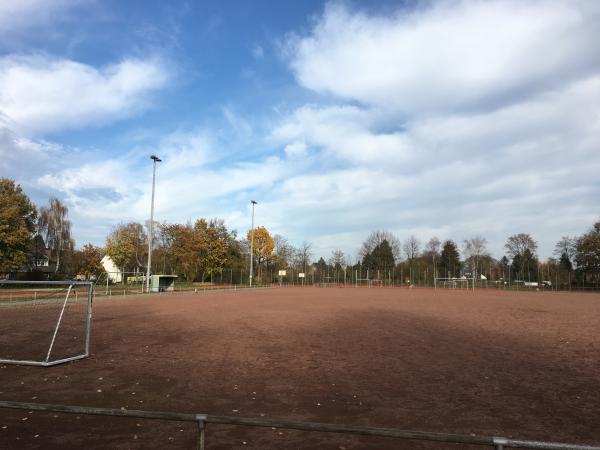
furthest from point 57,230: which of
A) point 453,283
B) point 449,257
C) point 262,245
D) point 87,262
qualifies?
point 449,257

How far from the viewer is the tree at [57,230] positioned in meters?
61.7

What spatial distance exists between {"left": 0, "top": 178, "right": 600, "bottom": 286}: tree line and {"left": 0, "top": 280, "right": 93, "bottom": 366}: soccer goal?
2887 centimetres

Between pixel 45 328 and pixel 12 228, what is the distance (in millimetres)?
34779

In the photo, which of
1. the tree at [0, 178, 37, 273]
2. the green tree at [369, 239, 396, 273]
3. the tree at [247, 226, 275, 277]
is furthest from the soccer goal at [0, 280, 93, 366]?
the green tree at [369, 239, 396, 273]

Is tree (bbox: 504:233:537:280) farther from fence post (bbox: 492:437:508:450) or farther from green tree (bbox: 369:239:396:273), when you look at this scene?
fence post (bbox: 492:437:508:450)

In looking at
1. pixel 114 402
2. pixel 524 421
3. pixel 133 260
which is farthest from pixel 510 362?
pixel 133 260

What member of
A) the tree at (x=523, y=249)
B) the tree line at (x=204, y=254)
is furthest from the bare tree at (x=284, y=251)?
the tree at (x=523, y=249)

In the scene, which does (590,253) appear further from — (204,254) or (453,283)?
(204,254)

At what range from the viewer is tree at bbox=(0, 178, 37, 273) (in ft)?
139

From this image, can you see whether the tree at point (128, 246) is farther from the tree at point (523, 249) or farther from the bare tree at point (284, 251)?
the tree at point (523, 249)

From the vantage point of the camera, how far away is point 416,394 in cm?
773

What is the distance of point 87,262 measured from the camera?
195ft

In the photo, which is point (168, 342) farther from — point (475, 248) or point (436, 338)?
point (475, 248)

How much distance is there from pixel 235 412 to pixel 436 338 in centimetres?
923
